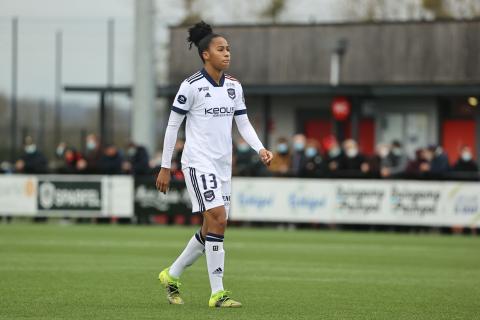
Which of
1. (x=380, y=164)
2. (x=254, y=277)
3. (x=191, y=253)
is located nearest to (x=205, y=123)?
(x=191, y=253)

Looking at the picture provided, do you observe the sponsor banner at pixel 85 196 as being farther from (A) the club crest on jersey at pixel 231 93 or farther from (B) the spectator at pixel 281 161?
(A) the club crest on jersey at pixel 231 93

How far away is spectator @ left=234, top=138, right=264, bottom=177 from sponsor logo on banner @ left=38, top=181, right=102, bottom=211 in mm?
3615

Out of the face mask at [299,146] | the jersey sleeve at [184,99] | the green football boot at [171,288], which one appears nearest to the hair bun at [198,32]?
the jersey sleeve at [184,99]

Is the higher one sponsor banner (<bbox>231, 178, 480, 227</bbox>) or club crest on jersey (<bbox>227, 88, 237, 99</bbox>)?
club crest on jersey (<bbox>227, 88, 237, 99</bbox>)

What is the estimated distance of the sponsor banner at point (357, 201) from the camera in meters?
25.0

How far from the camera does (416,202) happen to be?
25.2 metres

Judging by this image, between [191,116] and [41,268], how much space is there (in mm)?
4793

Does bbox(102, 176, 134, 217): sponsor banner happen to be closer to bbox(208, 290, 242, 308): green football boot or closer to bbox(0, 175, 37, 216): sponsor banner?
bbox(0, 175, 37, 216): sponsor banner

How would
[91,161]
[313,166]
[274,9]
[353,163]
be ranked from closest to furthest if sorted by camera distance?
[353,163] < [313,166] < [91,161] < [274,9]

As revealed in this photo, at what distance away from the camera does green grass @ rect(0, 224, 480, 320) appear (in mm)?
9633

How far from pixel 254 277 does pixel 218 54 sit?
3.99 metres

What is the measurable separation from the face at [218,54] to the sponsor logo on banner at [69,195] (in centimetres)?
1752

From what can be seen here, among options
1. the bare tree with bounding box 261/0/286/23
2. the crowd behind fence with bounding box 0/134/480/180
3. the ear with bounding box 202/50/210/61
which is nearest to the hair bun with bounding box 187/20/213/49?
the ear with bounding box 202/50/210/61

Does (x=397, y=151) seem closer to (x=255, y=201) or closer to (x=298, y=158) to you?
(x=298, y=158)
